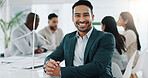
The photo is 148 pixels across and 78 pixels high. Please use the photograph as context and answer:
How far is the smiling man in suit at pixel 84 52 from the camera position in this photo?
127 centimetres

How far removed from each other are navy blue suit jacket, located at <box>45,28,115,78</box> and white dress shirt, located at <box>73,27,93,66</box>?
0.03 metres

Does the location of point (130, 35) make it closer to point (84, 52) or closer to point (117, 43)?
point (117, 43)

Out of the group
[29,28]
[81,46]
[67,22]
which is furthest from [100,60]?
Result: [67,22]

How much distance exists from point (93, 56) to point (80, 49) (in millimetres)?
131

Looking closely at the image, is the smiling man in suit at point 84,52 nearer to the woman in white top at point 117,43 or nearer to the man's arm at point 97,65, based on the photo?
the man's arm at point 97,65

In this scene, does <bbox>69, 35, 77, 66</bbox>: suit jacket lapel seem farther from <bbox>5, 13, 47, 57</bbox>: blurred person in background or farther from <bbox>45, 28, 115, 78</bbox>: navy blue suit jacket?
<bbox>5, 13, 47, 57</bbox>: blurred person in background

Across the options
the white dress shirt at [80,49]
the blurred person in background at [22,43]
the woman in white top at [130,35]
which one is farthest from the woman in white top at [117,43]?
the white dress shirt at [80,49]

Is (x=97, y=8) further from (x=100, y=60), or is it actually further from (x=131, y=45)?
(x=100, y=60)

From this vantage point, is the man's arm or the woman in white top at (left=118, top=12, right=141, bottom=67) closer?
the man's arm

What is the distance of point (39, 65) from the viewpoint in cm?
171

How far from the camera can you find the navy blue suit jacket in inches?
49.9

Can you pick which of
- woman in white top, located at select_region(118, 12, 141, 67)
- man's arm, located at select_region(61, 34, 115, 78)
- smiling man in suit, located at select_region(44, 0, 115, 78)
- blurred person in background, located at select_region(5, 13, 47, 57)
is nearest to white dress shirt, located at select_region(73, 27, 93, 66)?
smiling man in suit, located at select_region(44, 0, 115, 78)

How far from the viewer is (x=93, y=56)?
1.38 m

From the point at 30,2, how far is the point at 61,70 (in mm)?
3108
